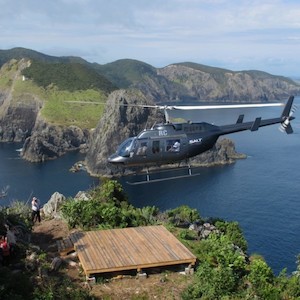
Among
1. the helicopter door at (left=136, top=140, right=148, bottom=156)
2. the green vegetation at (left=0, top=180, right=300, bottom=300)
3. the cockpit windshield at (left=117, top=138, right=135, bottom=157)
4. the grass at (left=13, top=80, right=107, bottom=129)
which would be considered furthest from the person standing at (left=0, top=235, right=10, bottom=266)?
the grass at (left=13, top=80, right=107, bottom=129)

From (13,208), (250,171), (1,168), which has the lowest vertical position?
(1,168)

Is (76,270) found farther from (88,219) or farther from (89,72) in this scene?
(89,72)

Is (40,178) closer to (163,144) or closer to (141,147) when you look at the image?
(141,147)

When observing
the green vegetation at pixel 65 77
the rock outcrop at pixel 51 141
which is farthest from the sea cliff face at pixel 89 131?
the green vegetation at pixel 65 77

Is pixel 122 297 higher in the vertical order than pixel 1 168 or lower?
higher

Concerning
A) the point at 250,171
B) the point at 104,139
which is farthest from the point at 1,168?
the point at 250,171

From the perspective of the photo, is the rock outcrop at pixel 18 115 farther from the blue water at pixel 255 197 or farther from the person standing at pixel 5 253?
the person standing at pixel 5 253
